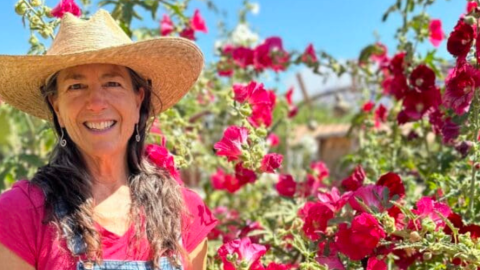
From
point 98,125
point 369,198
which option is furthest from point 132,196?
point 369,198

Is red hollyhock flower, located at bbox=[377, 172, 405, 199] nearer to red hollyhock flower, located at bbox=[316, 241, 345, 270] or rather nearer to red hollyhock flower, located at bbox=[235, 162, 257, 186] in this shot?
red hollyhock flower, located at bbox=[316, 241, 345, 270]

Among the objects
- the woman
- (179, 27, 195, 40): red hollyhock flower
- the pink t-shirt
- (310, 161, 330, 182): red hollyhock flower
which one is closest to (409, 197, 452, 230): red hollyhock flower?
the woman

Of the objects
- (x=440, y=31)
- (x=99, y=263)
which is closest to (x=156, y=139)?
(x=99, y=263)

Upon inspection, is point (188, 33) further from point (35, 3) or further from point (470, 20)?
point (470, 20)

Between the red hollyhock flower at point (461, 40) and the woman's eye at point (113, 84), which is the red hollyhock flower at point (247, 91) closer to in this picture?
the woman's eye at point (113, 84)

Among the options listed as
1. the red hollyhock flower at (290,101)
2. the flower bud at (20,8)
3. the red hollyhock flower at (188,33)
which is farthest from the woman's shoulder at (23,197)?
the red hollyhock flower at (290,101)

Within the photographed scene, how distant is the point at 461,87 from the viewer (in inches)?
80.1

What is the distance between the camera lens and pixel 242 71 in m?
3.50

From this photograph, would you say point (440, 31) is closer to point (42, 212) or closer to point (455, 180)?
point (455, 180)

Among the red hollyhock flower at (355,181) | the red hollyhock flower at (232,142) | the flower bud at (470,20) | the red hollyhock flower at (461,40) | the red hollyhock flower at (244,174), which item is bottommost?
the red hollyhock flower at (355,181)

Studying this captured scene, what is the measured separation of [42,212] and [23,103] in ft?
1.52

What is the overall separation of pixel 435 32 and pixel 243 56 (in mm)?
827

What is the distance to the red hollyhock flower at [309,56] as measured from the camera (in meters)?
3.17

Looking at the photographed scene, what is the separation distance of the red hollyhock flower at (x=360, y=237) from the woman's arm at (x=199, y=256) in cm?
36
